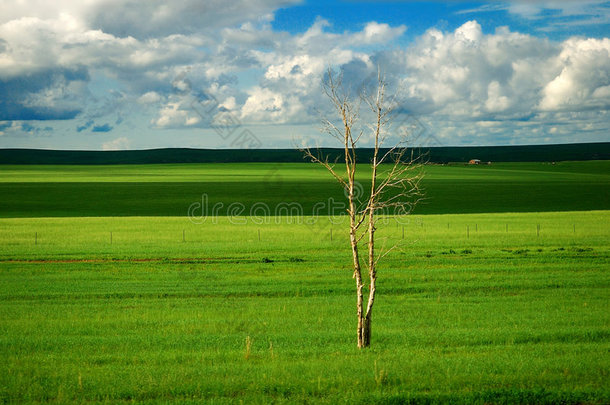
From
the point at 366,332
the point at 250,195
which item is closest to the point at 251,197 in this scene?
the point at 250,195

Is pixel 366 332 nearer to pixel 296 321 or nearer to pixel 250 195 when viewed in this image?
pixel 296 321

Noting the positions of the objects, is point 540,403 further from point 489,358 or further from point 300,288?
point 300,288

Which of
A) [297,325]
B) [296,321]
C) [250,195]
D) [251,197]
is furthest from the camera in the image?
[250,195]

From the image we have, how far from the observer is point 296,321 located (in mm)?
17172

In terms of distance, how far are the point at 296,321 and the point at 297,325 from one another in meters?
0.56

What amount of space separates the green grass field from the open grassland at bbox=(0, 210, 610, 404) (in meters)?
0.06

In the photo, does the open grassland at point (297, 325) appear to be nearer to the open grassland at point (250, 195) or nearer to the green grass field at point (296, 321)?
the green grass field at point (296, 321)

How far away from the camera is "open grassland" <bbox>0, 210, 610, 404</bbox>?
10.6 m

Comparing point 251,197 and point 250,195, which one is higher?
point 250,195

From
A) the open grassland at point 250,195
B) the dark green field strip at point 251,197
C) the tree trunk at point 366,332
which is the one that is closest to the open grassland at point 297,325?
the tree trunk at point 366,332

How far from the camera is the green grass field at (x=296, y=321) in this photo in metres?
10.6

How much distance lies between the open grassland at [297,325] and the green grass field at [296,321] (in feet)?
0.19

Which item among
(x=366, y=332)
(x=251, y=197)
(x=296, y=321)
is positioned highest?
(x=366, y=332)

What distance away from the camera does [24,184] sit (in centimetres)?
11100
